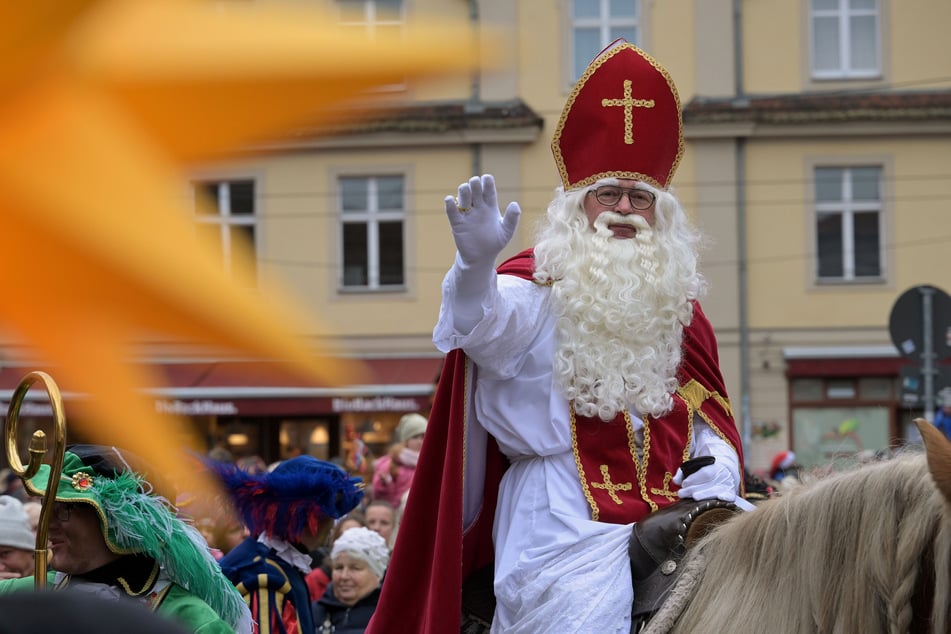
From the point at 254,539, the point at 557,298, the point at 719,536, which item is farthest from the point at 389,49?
the point at 254,539

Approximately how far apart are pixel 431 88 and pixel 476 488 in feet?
10.8

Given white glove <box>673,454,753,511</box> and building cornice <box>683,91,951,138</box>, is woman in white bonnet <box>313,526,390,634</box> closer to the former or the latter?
white glove <box>673,454,753,511</box>

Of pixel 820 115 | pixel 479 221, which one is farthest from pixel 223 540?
pixel 820 115

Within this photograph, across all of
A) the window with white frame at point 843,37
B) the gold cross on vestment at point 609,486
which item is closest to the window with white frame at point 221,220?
the gold cross on vestment at point 609,486

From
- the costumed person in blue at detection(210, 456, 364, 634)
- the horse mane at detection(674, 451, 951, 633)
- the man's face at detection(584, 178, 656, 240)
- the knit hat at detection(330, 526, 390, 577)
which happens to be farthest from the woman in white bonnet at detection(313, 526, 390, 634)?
the horse mane at detection(674, 451, 951, 633)

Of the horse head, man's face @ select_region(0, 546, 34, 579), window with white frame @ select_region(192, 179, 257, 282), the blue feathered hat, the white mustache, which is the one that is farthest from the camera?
the blue feathered hat

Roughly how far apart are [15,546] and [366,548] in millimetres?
1722

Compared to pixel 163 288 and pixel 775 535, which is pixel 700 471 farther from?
pixel 163 288

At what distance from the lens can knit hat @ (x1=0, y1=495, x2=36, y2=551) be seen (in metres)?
5.29

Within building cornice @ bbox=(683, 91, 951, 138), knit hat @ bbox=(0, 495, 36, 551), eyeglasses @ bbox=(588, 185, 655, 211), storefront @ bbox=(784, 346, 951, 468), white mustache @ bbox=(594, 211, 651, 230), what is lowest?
storefront @ bbox=(784, 346, 951, 468)

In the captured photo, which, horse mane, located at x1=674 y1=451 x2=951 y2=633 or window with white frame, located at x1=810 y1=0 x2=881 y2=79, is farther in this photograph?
window with white frame, located at x1=810 y1=0 x2=881 y2=79

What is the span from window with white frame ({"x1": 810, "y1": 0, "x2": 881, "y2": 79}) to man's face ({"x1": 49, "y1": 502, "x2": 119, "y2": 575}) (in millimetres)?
20714

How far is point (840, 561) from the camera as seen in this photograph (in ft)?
8.21

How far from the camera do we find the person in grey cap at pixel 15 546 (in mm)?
5258
